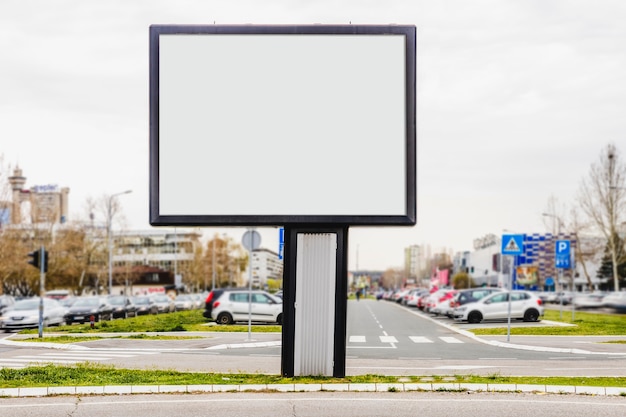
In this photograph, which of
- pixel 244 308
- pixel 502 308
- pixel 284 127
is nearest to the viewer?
pixel 284 127

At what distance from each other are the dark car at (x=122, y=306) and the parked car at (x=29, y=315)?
677cm

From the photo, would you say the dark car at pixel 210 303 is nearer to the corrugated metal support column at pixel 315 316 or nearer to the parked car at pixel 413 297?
the corrugated metal support column at pixel 315 316

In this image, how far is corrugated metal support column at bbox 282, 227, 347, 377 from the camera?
14992 mm

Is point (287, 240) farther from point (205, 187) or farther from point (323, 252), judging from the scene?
point (205, 187)

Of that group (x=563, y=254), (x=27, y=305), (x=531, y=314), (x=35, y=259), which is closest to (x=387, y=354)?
(x=35, y=259)

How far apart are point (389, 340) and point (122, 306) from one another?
2552 cm

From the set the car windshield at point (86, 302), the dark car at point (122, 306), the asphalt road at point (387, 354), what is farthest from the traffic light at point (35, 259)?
the dark car at point (122, 306)

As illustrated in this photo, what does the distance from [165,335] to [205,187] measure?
17428mm

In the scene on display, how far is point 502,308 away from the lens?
40344 millimetres

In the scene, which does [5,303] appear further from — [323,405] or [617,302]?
[323,405]

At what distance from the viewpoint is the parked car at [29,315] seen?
38.3m

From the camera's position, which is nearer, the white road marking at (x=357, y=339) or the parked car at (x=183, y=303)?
the white road marking at (x=357, y=339)

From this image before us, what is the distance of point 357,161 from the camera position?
14.8 m

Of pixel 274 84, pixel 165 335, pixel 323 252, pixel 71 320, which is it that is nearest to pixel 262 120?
pixel 274 84
